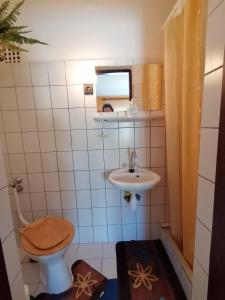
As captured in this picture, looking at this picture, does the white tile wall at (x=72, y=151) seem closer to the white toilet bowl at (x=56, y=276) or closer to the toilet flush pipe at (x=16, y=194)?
the toilet flush pipe at (x=16, y=194)

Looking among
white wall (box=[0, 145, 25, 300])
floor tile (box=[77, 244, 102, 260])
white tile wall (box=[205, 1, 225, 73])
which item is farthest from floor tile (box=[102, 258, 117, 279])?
white tile wall (box=[205, 1, 225, 73])

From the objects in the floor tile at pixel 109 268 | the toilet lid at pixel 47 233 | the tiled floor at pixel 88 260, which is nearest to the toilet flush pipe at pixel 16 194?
the toilet lid at pixel 47 233

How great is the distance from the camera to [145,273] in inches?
62.4

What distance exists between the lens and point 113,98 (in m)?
1.76

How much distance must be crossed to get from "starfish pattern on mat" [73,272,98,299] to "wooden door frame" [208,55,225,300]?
1.15 metres

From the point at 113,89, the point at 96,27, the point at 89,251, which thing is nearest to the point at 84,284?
the point at 89,251

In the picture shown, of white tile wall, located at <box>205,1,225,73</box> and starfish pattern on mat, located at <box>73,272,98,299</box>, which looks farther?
starfish pattern on mat, located at <box>73,272,98,299</box>

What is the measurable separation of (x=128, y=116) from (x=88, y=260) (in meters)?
1.38

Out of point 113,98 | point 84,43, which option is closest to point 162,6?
point 84,43

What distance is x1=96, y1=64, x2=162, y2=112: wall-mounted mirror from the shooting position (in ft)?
5.57

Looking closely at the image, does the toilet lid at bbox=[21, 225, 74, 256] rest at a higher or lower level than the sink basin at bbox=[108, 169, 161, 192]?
lower

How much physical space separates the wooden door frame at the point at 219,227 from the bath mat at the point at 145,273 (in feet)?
3.27

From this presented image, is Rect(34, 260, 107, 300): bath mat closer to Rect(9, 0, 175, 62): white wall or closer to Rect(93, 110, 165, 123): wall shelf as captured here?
Rect(93, 110, 165, 123): wall shelf

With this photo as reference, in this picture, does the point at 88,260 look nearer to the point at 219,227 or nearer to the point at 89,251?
the point at 89,251
